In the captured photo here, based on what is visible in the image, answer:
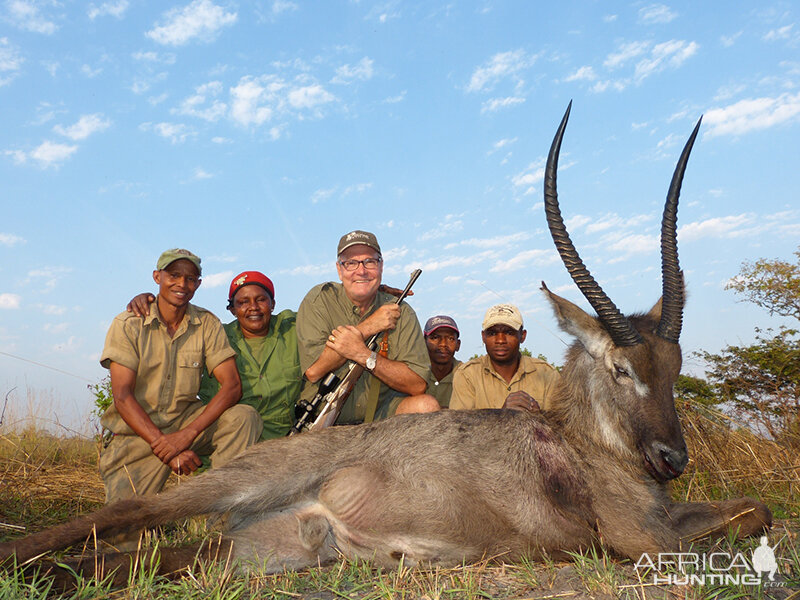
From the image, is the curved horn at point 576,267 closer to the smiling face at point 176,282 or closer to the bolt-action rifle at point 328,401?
the bolt-action rifle at point 328,401

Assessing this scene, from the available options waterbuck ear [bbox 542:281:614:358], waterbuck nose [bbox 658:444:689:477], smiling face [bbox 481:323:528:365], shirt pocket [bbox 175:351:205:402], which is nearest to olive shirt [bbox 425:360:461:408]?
smiling face [bbox 481:323:528:365]

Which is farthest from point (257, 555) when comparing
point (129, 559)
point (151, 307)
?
point (151, 307)

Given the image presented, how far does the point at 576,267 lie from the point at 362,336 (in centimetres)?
231

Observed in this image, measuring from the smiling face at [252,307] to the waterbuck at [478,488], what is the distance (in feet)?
8.25

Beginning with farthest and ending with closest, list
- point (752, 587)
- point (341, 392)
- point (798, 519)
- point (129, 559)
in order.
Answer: point (341, 392) < point (798, 519) < point (129, 559) < point (752, 587)

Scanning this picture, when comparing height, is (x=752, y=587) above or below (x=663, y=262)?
below

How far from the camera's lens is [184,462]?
530 centimetres

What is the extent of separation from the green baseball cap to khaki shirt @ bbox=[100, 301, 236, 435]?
41cm

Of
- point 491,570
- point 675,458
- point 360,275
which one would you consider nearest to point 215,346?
point 360,275

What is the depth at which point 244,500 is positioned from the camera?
3623 millimetres

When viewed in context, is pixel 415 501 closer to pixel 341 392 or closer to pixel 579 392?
pixel 579 392

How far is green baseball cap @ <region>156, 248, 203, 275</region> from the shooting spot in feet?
18.7

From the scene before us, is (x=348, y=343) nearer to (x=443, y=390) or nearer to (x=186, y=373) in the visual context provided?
(x=186, y=373)

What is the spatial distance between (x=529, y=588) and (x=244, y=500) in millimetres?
1640
